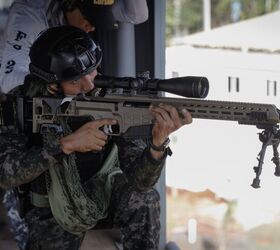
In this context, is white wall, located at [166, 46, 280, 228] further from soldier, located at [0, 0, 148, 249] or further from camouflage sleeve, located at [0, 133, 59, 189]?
camouflage sleeve, located at [0, 133, 59, 189]

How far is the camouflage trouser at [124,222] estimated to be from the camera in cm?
180

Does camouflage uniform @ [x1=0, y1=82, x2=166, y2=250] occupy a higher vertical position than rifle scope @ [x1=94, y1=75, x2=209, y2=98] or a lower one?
lower

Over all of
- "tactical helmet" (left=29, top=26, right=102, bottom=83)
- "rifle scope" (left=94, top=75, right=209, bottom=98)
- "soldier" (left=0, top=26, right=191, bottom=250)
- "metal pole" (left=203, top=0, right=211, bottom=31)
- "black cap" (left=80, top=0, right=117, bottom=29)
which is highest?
"metal pole" (left=203, top=0, right=211, bottom=31)

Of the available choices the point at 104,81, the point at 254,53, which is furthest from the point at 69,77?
the point at 254,53

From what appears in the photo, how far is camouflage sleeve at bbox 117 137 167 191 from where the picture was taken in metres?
1.68

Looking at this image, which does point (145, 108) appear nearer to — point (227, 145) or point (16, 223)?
point (16, 223)

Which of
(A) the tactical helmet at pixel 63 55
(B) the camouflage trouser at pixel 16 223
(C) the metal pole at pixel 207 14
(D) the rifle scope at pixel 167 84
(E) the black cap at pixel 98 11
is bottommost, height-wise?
(B) the camouflage trouser at pixel 16 223

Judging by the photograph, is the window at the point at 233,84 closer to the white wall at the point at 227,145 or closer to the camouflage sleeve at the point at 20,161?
the white wall at the point at 227,145

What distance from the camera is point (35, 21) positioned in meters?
2.12

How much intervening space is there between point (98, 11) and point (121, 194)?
665 millimetres

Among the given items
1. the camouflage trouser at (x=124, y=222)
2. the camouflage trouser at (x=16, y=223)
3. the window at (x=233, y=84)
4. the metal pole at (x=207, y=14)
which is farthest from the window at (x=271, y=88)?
the metal pole at (x=207, y=14)

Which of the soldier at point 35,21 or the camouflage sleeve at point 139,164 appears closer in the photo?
the camouflage sleeve at point 139,164

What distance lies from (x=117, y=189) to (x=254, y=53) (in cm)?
155

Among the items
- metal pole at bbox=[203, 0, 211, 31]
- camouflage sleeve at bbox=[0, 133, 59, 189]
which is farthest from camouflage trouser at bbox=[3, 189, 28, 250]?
metal pole at bbox=[203, 0, 211, 31]
